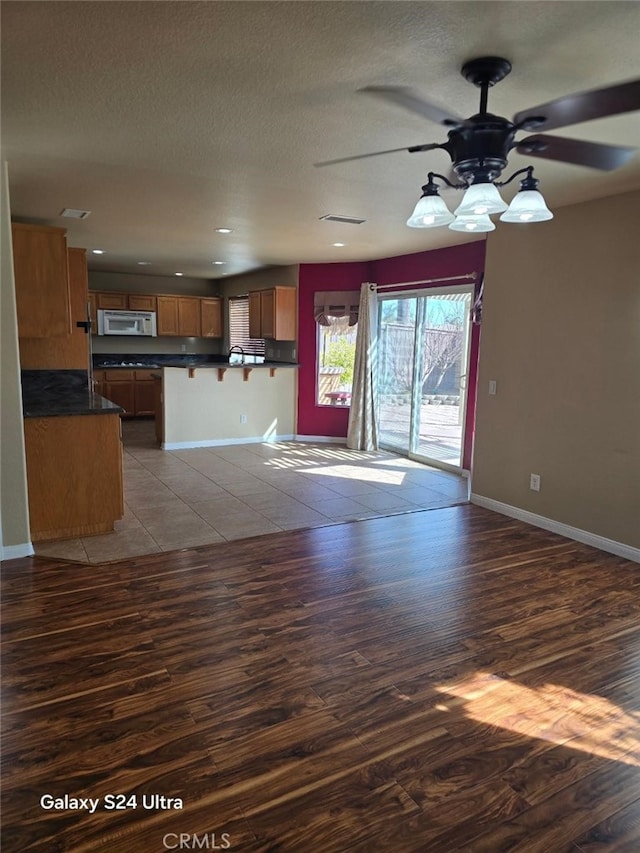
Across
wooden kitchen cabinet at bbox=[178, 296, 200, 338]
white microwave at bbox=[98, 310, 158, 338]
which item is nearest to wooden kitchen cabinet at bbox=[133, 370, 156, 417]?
white microwave at bbox=[98, 310, 158, 338]

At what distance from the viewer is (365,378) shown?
703 cm

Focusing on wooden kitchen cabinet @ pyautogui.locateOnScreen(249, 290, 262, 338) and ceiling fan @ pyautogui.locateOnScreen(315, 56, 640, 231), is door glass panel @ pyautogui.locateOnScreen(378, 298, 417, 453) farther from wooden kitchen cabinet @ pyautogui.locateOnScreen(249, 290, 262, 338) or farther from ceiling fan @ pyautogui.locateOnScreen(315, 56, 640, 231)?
ceiling fan @ pyautogui.locateOnScreen(315, 56, 640, 231)

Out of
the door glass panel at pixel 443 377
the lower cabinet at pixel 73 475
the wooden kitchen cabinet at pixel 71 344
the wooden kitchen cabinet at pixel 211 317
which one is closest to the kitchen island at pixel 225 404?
the wooden kitchen cabinet at pixel 71 344

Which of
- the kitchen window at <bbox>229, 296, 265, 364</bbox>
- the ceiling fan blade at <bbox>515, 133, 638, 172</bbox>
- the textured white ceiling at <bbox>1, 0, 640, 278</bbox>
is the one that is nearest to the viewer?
the textured white ceiling at <bbox>1, 0, 640, 278</bbox>

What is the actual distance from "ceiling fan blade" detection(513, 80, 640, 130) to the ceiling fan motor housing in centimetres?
6

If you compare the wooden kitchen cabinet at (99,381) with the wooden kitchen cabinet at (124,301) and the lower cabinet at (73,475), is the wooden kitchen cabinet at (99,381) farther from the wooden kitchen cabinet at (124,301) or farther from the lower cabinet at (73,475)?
the lower cabinet at (73,475)

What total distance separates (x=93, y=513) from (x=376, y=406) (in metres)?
4.03

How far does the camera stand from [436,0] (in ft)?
5.27

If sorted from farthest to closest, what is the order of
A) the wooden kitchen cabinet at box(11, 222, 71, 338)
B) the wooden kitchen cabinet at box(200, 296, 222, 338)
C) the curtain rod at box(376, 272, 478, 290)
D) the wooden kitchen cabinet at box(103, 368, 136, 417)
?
the wooden kitchen cabinet at box(200, 296, 222, 338) < the wooden kitchen cabinet at box(103, 368, 136, 417) < the curtain rod at box(376, 272, 478, 290) < the wooden kitchen cabinet at box(11, 222, 71, 338)

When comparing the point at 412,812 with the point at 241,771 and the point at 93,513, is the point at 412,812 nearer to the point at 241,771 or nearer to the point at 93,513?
the point at 241,771

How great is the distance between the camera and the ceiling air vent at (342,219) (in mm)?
4492

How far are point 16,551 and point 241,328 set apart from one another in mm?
6394

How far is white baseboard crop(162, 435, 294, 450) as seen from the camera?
697cm
